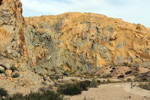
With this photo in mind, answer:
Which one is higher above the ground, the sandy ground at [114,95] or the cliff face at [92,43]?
the cliff face at [92,43]

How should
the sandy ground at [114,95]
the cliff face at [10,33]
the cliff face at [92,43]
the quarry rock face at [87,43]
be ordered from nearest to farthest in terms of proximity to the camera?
the sandy ground at [114,95] → the cliff face at [10,33] → the quarry rock face at [87,43] → the cliff face at [92,43]

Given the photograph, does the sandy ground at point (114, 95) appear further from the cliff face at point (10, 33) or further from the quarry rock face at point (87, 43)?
the quarry rock face at point (87, 43)

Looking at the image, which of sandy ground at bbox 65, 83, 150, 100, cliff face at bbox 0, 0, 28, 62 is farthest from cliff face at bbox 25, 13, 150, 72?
sandy ground at bbox 65, 83, 150, 100

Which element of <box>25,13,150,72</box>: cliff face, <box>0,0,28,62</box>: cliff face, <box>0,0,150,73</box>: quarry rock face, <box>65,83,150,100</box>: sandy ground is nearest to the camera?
<box>65,83,150,100</box>: sandy ground

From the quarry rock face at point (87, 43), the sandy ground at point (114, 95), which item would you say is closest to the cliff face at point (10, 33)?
the sandy ground at point (114, 95)

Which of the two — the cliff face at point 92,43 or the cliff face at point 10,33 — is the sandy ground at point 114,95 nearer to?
the cliff face at point 10,33

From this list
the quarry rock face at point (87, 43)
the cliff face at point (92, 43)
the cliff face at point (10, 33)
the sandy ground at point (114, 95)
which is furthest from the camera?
the cliff face at point (92, 43)

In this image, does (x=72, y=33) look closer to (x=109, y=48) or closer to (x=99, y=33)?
(x=99, y=33)

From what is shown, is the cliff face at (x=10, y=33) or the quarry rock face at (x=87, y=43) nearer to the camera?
the cliff face at (x=10, y=33)

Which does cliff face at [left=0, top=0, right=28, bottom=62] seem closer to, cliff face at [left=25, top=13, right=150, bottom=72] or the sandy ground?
the sandy ground

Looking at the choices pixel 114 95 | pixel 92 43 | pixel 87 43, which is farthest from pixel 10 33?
pixel 92 43

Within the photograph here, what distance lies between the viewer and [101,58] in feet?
161

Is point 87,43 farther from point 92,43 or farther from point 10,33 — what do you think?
point 10,33

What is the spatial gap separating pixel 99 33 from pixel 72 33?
9338 mm
